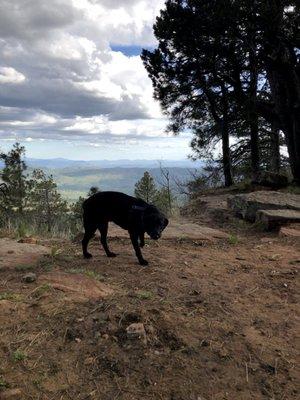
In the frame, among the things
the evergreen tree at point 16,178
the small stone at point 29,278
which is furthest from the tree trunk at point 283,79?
the evergreen tree at point 16,178

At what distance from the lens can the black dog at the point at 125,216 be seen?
20.4 feet

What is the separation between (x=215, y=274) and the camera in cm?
595

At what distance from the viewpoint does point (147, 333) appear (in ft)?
12.3

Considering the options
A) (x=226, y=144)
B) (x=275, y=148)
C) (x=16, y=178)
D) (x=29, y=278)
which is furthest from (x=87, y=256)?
(x=16, y=178)

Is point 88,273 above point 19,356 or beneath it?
above

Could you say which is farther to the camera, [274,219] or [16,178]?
[16,178]

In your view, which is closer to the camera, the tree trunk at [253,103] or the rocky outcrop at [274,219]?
the rocky outcrop at [274,219]

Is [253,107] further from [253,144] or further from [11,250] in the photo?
[11,250]

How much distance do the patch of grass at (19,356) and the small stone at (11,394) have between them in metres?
0.36

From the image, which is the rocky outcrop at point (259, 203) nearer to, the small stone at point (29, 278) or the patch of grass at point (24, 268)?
the patch of grass at point (24, 268)

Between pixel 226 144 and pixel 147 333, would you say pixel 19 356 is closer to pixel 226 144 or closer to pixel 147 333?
pixel 147 333

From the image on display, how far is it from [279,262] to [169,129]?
45.1 feet

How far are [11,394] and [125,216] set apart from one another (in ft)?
11.9

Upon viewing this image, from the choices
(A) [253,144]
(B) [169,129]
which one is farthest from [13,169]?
(A) [253,144]
